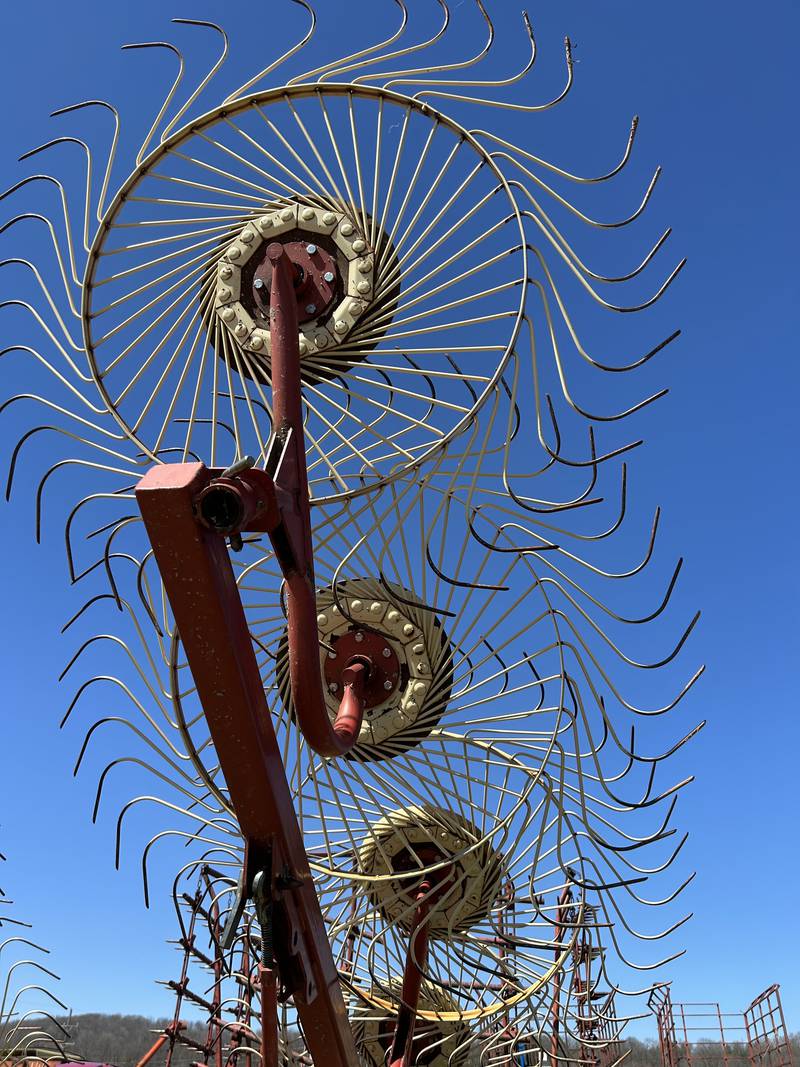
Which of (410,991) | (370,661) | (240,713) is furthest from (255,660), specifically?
(410,991)

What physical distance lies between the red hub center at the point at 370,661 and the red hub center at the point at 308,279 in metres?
2.31

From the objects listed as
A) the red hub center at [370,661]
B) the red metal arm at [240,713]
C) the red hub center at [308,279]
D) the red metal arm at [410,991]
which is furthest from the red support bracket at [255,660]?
the red metal arm at [410,991]

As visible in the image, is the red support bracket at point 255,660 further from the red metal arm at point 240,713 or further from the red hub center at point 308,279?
the red hub center at point 308,279

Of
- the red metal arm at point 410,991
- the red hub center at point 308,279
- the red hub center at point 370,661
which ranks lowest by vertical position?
the red metal arm at point 410,991

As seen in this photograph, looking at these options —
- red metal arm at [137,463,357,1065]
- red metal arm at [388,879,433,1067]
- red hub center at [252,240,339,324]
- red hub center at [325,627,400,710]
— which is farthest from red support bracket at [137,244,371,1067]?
red metal arm at [388,879,433,1067]

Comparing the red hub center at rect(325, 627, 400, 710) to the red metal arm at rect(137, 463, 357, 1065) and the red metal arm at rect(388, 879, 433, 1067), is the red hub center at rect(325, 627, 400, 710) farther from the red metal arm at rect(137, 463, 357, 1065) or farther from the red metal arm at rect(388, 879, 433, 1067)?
the red metal arm at rect(137, 463, 357, 1065)

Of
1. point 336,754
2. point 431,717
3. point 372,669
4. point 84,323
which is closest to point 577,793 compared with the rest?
point 431,717

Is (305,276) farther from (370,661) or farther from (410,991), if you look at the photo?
(410,991)

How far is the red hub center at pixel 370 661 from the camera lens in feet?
20.5

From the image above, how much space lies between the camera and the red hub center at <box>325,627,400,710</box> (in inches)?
246

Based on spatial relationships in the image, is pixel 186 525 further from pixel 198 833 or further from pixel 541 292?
pixel 198 833

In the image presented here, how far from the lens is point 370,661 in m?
6.22

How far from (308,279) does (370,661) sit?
2620 mm

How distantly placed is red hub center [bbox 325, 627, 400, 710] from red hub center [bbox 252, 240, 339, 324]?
2.31m
